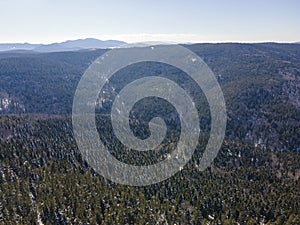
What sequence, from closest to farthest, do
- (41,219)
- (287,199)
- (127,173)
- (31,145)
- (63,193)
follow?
(41,219) < (63,193) < (287,199) < (127,173) < (31,145)

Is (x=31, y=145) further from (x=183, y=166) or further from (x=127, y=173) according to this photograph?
(x=183, y=166)

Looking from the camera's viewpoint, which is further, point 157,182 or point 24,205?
point 157,182

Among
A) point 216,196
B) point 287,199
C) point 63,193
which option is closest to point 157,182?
point 216,196

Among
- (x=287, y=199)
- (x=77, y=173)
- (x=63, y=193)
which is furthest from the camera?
(x=77, y=173)

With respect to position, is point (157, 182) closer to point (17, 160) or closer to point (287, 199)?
point (287, 199)

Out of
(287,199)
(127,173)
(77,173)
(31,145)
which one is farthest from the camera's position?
(31,145)

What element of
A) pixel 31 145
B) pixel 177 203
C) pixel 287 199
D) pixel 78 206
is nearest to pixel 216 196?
pixel 177 203

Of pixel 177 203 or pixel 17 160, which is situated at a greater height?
pixel 17 160

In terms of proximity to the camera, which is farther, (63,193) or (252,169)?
(252,169)

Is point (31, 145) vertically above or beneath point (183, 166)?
above
